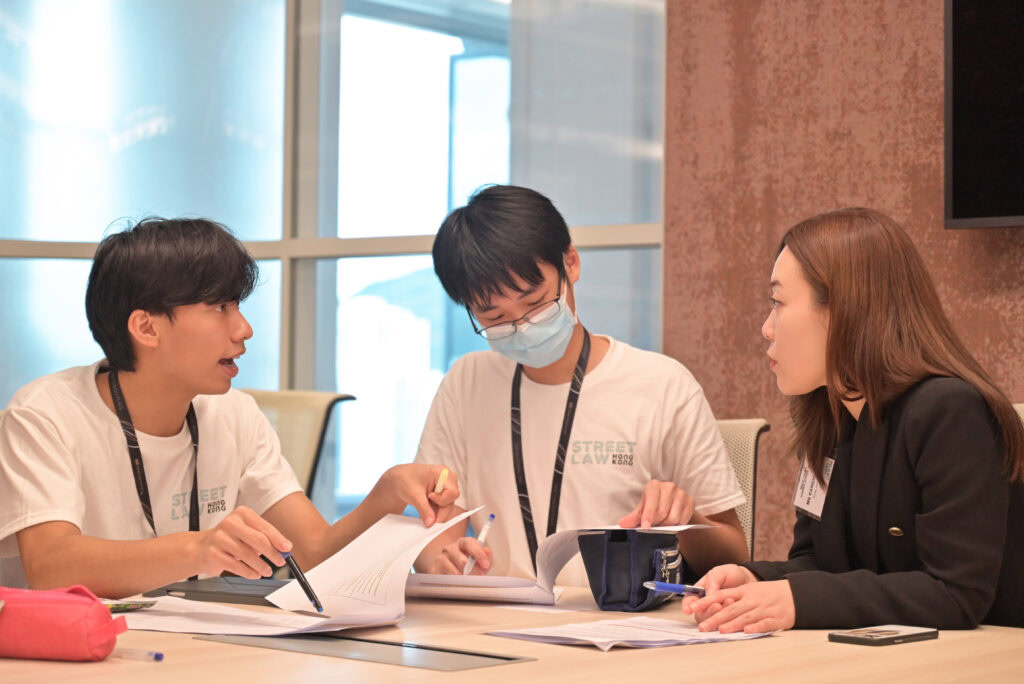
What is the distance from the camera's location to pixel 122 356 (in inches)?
84.7

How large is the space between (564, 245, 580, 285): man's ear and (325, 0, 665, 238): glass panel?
145 cm

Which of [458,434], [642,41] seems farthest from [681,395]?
[642,41]

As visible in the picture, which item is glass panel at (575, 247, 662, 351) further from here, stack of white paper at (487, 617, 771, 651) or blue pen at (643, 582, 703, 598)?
stack of white paper at (487, 617, 771, 651)

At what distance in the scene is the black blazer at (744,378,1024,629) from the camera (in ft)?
5.06

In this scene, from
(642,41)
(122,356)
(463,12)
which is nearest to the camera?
(122,356)

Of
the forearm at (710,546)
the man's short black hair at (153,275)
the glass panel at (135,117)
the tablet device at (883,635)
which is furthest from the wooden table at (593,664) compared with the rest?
the glass panel at (135,117)

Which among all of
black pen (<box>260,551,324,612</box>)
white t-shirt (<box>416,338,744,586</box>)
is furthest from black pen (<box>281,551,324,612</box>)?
white t-shirt (<box>416,338,744,586</box>)

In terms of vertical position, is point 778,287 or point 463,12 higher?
point 463,12

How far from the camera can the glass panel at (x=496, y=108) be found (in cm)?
383

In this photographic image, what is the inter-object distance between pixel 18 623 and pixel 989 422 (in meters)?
1.24

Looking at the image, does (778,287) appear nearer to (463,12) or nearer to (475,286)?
(475,286)

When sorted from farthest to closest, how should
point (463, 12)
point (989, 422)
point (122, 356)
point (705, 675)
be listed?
point (463, 12)
point (122, 356)
point (989, 422)
point (705, 675)

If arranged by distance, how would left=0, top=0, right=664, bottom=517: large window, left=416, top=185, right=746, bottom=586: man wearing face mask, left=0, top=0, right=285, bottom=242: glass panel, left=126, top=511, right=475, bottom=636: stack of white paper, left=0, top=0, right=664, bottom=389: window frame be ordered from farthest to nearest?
left=0, top=0, right=285, bottom=242: glass panel < left=0, top=0, right=664, bottom=389: window frame < left=0, top=0, right=664, bottom=517: large window < left=416, top=185, right=746, bottom=586: man wearing face mask < left=126, top=511, right=475, bottom=636: stack of white paper

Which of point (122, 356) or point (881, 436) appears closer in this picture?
point (881, 436)
